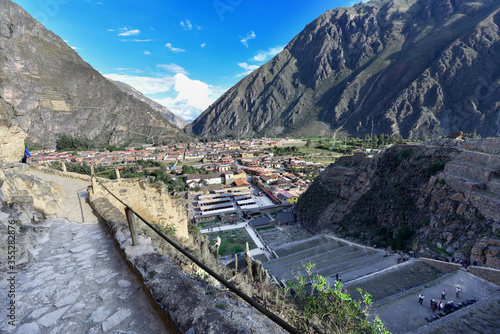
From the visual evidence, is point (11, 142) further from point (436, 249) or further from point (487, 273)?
point (436, 249)

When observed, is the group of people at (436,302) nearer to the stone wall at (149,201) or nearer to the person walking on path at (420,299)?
the person walking on path at (420,299)

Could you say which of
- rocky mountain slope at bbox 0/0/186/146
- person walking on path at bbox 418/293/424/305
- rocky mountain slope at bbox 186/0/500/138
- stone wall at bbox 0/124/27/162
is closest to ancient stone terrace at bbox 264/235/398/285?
person walking on path at bbox 418/293/424/305

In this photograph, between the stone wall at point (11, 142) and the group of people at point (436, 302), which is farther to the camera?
the group of people at point (436, 302)

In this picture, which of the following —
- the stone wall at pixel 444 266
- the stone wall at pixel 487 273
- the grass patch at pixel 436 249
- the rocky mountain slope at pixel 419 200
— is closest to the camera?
the stone wall at pixel 487 273

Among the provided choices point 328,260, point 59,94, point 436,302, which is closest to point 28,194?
point 436,302

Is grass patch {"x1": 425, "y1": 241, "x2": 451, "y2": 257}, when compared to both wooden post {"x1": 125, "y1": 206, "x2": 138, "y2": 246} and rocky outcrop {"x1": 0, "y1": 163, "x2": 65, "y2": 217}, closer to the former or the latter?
wooden post {"x1": 125, "y1": 206, "x2": 138, "y2": 246}

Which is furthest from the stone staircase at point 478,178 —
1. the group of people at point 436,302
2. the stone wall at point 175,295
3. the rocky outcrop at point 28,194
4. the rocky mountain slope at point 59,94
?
the rocky mountain slope at point 59,94
